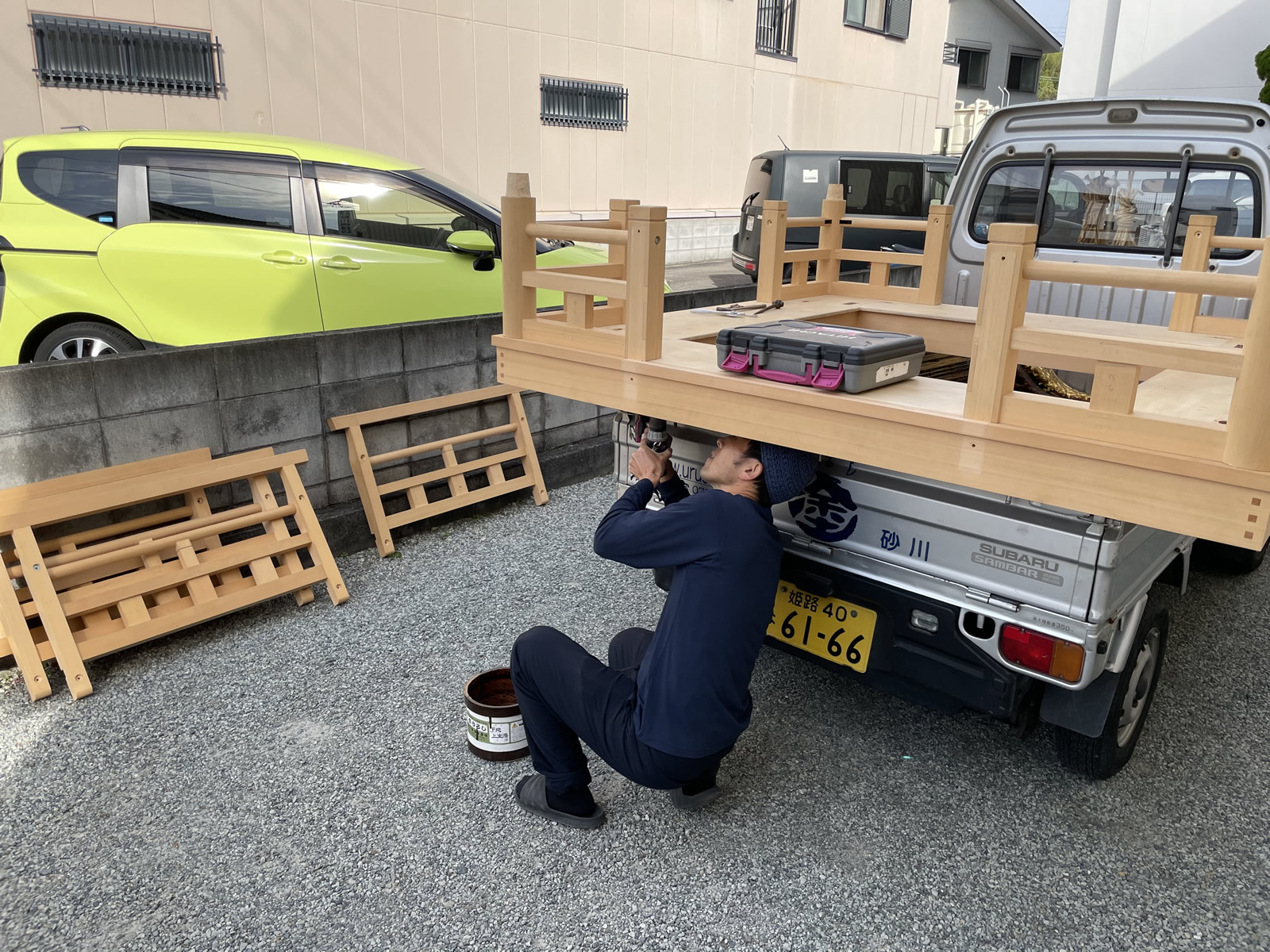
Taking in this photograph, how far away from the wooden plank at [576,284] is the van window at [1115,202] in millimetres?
1952

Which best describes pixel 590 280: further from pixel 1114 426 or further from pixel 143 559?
pixel 143 559

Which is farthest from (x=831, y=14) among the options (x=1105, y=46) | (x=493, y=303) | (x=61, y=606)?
(x=61, y=606)

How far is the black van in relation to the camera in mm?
10133

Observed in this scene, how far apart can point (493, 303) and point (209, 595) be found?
2.53m

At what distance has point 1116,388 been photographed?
1.85 m

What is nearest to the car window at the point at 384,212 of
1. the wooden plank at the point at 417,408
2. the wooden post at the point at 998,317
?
the wooden plank at the point at 417,408

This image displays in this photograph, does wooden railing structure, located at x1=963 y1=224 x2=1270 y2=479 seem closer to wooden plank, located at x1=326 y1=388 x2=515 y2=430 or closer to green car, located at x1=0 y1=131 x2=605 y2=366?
wooden plank, located at x1=326 y1=388 x2=515 y2=430

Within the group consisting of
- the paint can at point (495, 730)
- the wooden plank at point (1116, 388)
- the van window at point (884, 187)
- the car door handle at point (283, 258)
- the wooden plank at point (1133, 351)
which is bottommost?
the paint can at point (495, 730)

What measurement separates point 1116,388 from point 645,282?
3.95ft

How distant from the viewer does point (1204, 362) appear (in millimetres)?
1733

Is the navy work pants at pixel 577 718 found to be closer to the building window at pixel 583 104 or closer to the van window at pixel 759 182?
the van window at pixel 759 182

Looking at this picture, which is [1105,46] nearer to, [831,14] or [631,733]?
[831,14]

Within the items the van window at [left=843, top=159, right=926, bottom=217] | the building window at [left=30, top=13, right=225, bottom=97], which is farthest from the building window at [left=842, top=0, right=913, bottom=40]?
the building window at [left=30, top=13, right=225, bottom=97]

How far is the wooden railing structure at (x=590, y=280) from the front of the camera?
8.07 feet
